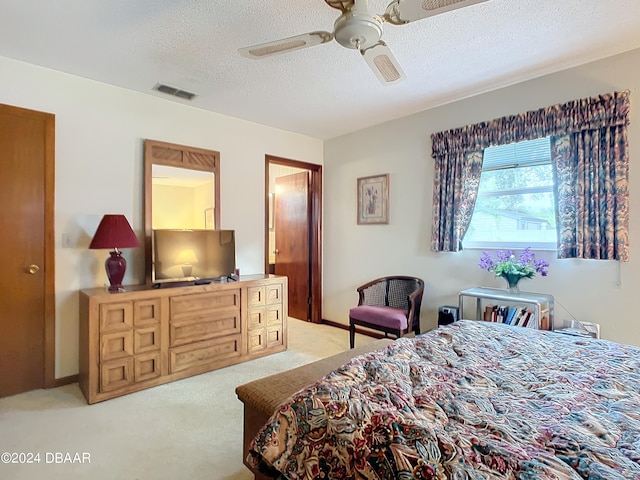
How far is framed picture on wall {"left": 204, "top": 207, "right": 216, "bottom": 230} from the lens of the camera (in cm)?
361

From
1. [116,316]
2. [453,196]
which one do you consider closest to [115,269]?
[116,316]

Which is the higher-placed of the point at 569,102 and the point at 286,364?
the point at 569,102

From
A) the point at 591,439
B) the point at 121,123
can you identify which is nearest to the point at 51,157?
the point at 121,123

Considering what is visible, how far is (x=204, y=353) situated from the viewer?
10.1 feet

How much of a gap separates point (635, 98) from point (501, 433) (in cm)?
297

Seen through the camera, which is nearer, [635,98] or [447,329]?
[447,329]

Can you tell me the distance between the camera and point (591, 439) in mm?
915

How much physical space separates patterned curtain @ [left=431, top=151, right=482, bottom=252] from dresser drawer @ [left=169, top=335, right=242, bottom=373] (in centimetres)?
234

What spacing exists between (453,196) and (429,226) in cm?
46

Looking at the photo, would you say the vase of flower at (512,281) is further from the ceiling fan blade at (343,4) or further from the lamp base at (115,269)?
the lamp base at (115,269)

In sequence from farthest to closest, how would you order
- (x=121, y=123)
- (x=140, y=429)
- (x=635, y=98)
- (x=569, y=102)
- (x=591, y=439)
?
(x=121, y=123), (x=569, y=102), (x=635, y=98), (x=140, y=429), (x=591, y=439)

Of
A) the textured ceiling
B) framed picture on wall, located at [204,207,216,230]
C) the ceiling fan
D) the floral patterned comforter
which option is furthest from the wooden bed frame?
framed picture on wall, located at [204,207,216,230]

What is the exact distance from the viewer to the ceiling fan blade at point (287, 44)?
172 centimetres

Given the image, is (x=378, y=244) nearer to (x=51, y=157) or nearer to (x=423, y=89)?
(x=423, y=89)
